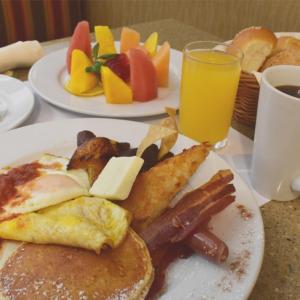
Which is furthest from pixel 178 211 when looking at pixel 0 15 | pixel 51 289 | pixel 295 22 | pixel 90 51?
pixel 0 15

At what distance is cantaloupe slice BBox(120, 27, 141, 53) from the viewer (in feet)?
5.37

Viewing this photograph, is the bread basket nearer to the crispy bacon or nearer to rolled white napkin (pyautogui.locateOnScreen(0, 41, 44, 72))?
the crispy bacon

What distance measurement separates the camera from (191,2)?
2867mm

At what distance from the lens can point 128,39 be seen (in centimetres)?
164

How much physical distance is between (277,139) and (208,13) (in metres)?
2.09

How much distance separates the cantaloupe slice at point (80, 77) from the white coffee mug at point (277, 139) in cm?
69

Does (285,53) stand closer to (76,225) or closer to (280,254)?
(280,254)

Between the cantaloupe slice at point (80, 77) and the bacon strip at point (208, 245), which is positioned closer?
the bacon strip at point (208, 245)

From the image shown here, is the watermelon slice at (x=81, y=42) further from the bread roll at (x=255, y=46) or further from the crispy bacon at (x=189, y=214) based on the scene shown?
the crispy bacon at (x=189, y=214)

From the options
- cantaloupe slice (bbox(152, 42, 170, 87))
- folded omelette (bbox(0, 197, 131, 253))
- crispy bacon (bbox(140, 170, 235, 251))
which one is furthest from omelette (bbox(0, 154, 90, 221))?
cantaloupe slice (bbox(152, 42, 170, 87))

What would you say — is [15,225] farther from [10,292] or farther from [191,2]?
[191,2]

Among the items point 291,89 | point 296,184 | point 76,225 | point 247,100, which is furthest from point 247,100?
point 76,225

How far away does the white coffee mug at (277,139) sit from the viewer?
36.1 inches

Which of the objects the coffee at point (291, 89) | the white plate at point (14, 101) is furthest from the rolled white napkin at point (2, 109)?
the coffee at point (291, 89)
